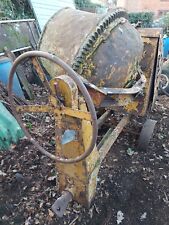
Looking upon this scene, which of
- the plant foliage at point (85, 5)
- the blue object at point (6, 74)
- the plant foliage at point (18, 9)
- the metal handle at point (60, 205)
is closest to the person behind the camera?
the metal handle at point (60, 205)

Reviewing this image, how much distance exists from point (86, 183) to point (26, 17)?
489 cm

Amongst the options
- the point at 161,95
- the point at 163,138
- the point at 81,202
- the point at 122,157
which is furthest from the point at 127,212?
the point at 161,95

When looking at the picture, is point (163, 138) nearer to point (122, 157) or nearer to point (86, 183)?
point (122, 157)

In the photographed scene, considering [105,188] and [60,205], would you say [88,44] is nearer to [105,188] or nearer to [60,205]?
[60,205]

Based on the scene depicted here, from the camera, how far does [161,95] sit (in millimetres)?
5176

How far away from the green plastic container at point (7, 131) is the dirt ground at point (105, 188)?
0.09 m

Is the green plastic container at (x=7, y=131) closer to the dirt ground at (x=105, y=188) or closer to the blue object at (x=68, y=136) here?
the dirt ground at (x=105, y=188)

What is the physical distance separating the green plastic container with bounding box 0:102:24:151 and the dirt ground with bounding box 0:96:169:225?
9 centimetres

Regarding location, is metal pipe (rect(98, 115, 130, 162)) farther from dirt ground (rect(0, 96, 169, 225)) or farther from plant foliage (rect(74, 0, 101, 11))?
plant foliage (rect(74, 0, 101, 11))

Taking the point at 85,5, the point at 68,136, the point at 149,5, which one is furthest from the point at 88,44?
the point at 149,5

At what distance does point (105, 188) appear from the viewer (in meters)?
2.72

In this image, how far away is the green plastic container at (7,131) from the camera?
3209mm

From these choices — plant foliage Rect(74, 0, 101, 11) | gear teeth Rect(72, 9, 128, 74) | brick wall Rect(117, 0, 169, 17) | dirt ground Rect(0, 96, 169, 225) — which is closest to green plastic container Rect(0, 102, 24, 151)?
dirt ground Rect(0, 96, 169, 225)

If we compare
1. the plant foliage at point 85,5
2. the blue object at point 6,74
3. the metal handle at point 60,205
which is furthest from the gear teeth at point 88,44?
the plant foliage at point 85,5
